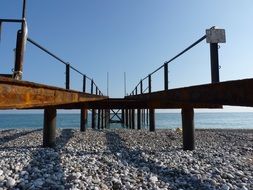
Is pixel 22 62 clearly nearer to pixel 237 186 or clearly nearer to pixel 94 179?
pixel 94 179

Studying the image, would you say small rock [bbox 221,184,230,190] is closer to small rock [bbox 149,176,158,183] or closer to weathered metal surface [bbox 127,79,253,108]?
small rock [bbox 149,176,158,183]

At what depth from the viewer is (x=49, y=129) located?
10172 mm

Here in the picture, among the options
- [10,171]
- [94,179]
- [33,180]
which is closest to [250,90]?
[94,179]

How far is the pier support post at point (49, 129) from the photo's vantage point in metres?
10.2

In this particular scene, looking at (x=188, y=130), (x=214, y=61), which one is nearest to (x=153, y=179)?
(x=214, y=61)

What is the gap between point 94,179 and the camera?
Answer: 5809 millimetres

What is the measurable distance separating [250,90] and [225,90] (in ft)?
1.86

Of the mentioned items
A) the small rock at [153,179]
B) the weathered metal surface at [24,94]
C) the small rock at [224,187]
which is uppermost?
the weathered metal surface at [24,94]

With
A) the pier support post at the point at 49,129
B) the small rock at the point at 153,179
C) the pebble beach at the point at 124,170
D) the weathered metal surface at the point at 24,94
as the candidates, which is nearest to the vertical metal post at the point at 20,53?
the weathered metal surface at the point at 24,94

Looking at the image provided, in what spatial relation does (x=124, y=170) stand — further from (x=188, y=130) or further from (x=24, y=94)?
(x=188, y=130)

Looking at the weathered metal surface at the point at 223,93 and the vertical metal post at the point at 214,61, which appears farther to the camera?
the vertical metal post at the point at 214,61

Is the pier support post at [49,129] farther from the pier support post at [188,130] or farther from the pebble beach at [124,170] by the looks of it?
the pier support post at [188,130]

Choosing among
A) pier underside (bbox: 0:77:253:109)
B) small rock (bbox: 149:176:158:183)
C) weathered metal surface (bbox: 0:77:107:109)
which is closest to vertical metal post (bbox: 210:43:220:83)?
pier underside (bbox: 0:77:253:109)

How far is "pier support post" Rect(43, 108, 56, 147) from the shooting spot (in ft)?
33.3
